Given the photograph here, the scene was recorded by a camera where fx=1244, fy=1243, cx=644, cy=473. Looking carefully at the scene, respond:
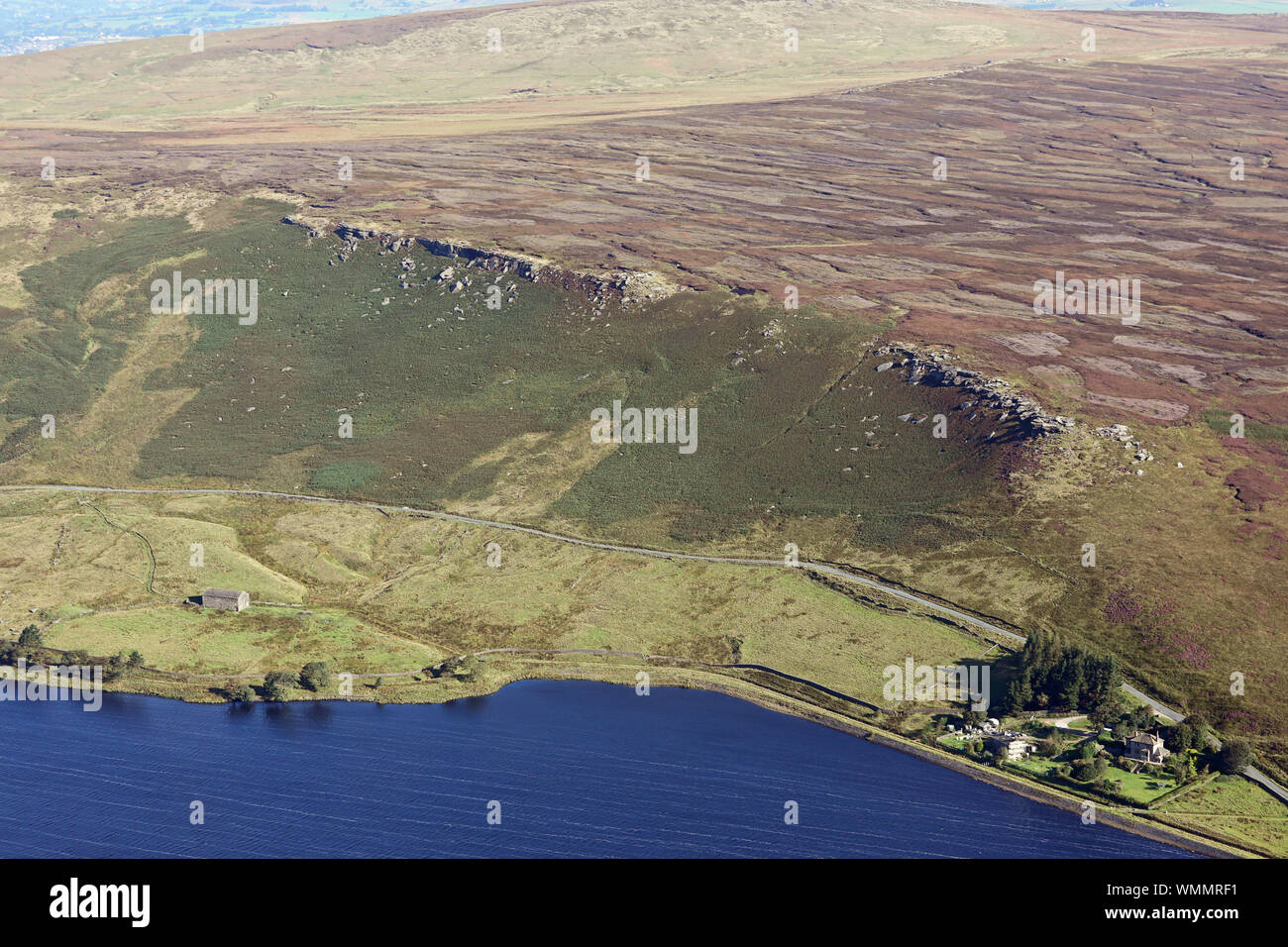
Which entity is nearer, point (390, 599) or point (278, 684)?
point (278, 684)

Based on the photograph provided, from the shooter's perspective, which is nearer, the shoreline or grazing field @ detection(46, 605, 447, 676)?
the shoreline

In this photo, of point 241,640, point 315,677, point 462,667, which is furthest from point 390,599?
point 315,677

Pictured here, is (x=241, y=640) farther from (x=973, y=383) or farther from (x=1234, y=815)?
(x=973, y=383)

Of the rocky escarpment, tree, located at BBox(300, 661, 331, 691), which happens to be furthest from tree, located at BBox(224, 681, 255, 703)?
the rocky escarpment

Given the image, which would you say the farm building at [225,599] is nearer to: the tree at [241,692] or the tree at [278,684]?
the tree at [241,692]

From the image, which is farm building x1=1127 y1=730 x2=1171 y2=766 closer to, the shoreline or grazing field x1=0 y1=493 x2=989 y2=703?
the shoreline

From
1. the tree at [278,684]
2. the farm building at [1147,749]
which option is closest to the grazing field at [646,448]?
the farm building at [1147,749]
